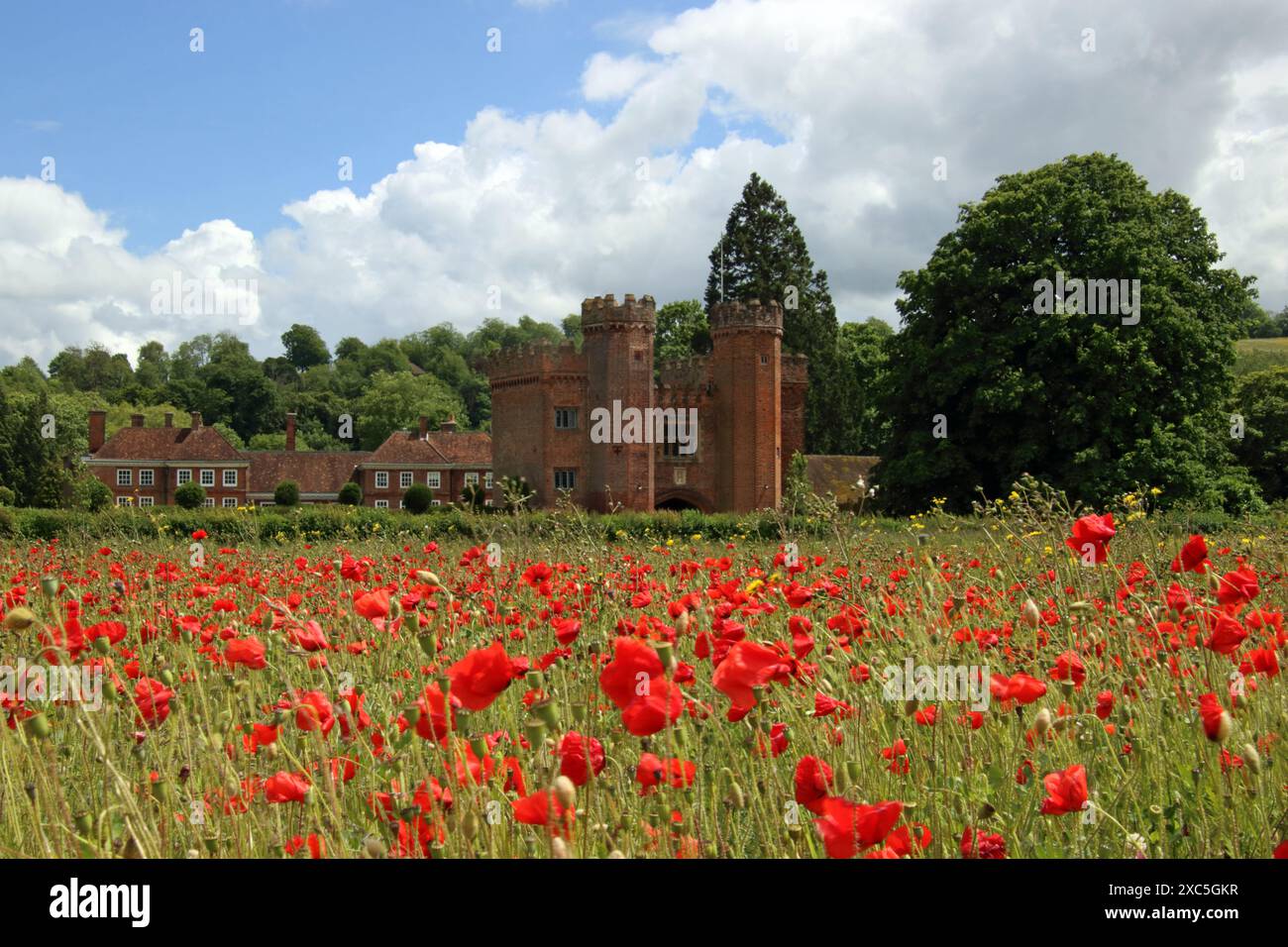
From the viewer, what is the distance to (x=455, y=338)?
130 metres

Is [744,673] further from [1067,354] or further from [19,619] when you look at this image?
[1067,354]

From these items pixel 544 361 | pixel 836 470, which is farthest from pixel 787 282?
pixel 544 361

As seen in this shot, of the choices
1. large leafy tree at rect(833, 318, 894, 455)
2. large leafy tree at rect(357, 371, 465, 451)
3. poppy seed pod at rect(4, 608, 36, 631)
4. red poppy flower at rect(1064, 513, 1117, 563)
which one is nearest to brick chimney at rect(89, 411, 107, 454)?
large leafy tree at rect(357, 371, 465, 451)

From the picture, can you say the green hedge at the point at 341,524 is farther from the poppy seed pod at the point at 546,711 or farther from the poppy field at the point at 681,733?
the poppy seed pod at the point at 546,711

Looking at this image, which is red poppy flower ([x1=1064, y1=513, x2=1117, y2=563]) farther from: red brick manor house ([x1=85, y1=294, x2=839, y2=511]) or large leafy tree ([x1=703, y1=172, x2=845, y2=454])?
large leafy tree ([x1=703, y1=172, x2=845, y2=454])

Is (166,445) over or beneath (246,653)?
over

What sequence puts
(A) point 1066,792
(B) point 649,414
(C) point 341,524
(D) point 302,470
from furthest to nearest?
(D) point 302,470 < (B) point 649,414 < (C) point 341,524 < (A) point 1066,792

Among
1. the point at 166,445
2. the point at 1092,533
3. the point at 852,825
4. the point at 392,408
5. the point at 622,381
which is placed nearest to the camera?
the point at 852,825

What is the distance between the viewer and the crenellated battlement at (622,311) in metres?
41.9

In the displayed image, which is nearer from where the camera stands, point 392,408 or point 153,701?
point 153,701

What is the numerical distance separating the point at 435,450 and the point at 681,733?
2720 inches

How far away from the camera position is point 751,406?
42531mm

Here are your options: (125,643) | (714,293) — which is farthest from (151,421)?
(125,643)
